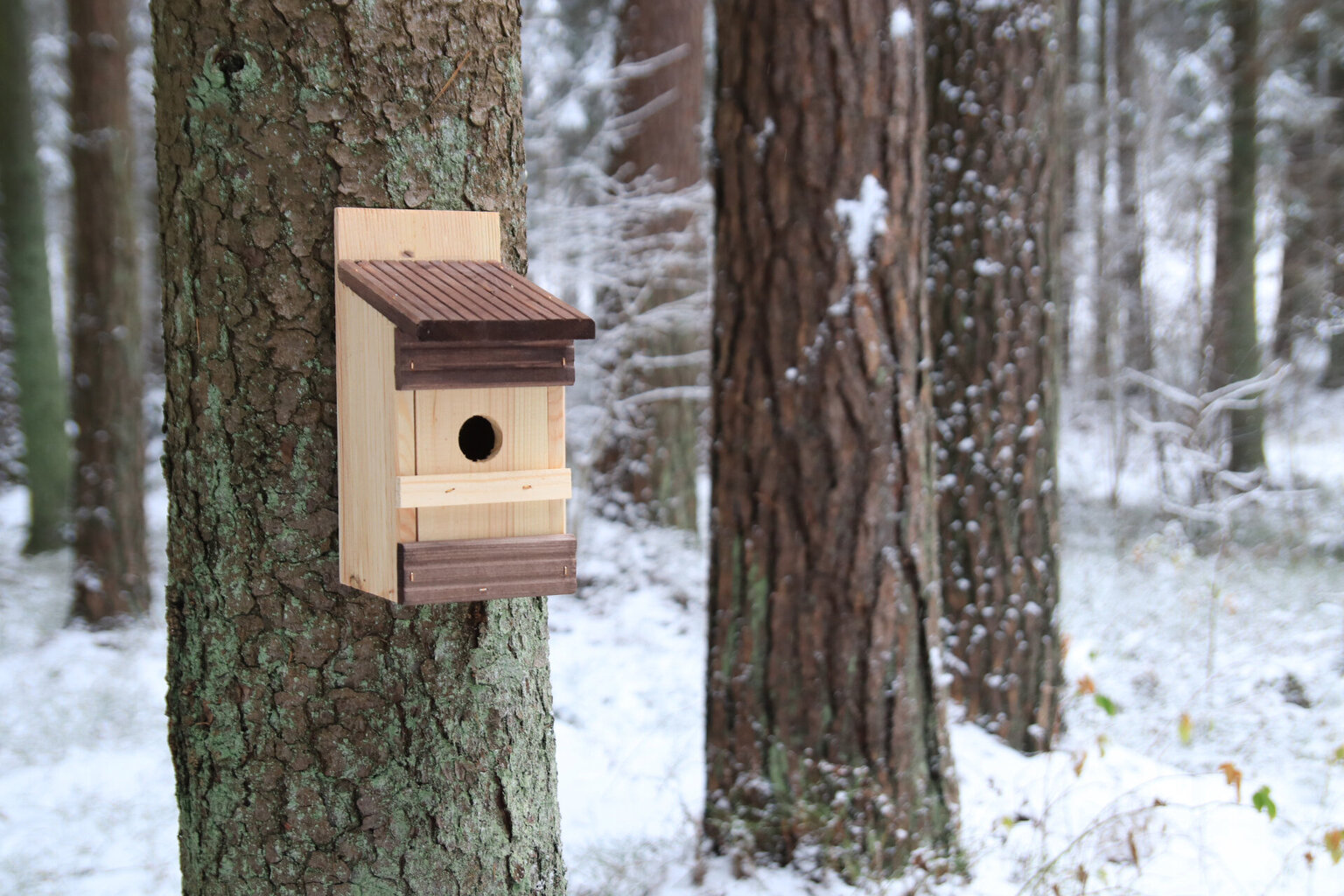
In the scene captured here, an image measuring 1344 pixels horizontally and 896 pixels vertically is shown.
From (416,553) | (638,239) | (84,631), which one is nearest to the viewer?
(416,553)

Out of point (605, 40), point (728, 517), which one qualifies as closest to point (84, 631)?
point (728, 517)

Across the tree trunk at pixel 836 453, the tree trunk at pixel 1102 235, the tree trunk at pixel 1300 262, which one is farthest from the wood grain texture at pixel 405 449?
the tree trunk at pixel 1300 262

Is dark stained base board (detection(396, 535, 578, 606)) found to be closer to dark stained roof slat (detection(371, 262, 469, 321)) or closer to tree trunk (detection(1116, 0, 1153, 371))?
dark stained roof slat (detection(371, 262, 469, 321))

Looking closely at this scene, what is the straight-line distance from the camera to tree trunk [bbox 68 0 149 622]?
6.81 metres

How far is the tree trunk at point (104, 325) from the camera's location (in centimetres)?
681

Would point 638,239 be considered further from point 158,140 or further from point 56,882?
point 158,140

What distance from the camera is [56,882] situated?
373 centimetres

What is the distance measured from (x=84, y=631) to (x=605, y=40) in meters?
6.95

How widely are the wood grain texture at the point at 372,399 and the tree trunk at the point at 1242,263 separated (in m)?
9.73

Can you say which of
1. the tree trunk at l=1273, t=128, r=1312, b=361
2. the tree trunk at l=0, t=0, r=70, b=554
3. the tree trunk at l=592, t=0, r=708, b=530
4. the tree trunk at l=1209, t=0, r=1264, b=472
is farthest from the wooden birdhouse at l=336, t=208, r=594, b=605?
the tree trunk at l=1273, t=128, r=1312, b=361

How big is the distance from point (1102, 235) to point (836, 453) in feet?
28.6

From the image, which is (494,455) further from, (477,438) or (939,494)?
(939,494)

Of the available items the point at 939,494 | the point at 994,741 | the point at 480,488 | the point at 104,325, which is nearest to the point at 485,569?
the point at 480,488

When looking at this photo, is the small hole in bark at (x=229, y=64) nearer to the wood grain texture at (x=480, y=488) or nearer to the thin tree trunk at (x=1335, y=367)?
the wood grain texture at (x=480, y=488)
